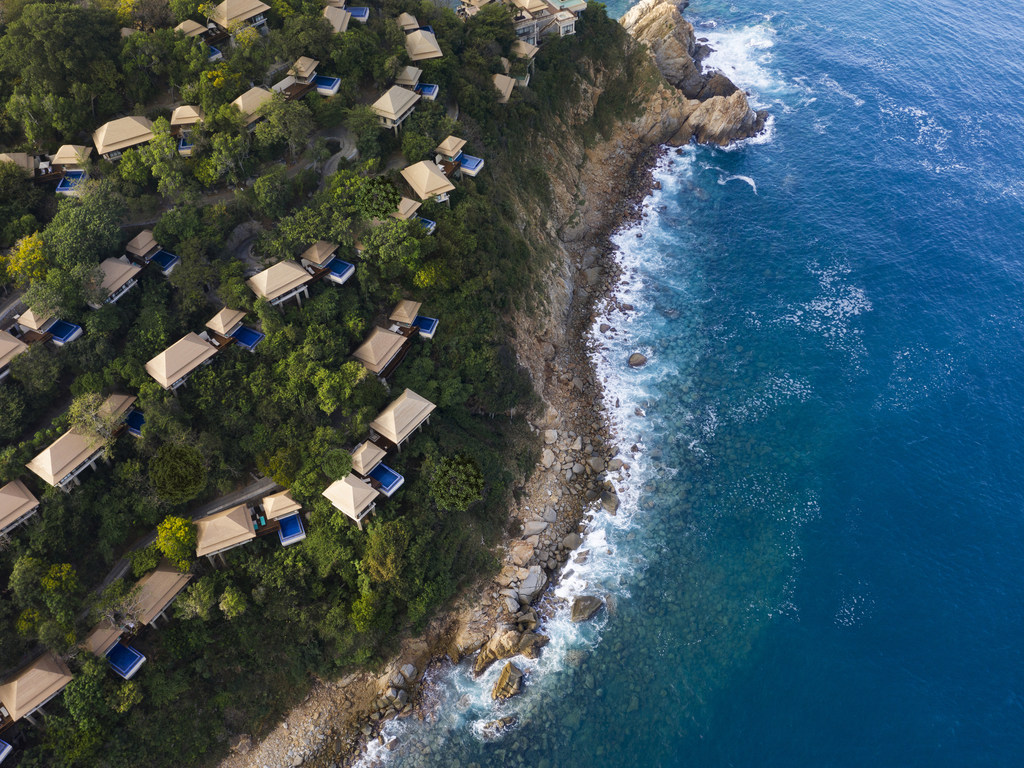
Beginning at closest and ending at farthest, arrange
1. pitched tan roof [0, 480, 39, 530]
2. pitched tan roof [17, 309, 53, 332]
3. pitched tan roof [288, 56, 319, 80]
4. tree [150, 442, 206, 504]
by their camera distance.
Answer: pitched tan roof [0, 480, 39, 530], tree [150, 442, 206, 504], pitched tan roof [17, 309, 53, 332], pitched tan roof [288, 56, 319, 80]

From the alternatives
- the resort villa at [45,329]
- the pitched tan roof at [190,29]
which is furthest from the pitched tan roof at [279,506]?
the pitched tan roof at [190,29]

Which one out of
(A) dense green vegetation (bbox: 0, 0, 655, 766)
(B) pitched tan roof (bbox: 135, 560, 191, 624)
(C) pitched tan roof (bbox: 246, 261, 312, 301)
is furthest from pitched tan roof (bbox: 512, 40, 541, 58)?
(B) pitched tan roof (bbox: 135, 560, 191, 624)

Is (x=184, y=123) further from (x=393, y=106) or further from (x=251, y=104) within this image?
(x=393, y=106)

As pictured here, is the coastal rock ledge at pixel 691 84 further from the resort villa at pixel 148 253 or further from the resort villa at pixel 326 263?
the resort villa at pixel 148 253

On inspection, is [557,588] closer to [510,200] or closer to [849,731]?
[849,731]

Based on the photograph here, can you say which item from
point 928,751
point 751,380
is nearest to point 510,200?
point 751,380

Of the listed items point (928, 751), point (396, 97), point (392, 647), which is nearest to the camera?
point (928, 751)

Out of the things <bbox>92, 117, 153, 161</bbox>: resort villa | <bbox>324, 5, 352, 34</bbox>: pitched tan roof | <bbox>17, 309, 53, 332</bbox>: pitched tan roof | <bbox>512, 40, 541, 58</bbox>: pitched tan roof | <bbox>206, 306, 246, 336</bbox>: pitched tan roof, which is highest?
<bbox>324, 5, 352, 34</bbox>: pitched tan roof

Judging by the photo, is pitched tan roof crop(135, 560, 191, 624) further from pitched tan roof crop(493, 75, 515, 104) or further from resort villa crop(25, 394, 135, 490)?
pitched tan roof crop(493, 75, 515, 104)
